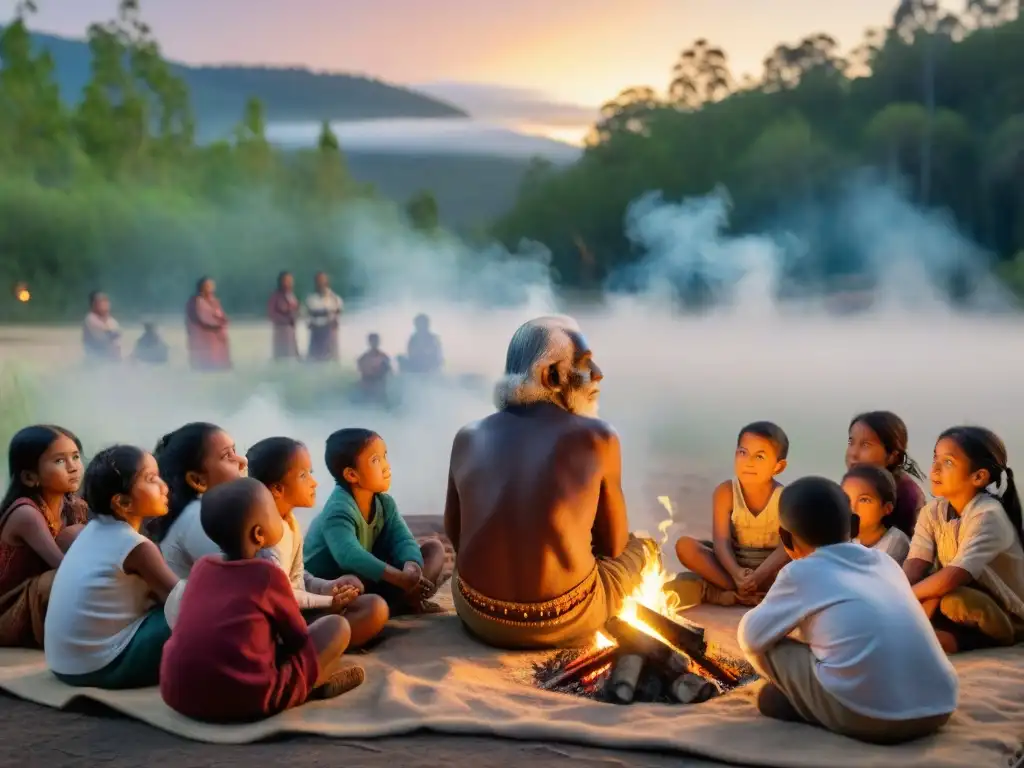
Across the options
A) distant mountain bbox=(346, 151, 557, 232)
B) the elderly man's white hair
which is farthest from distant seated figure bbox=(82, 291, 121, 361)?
the elderly man's white hair

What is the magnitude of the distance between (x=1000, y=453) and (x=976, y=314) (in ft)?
26.4

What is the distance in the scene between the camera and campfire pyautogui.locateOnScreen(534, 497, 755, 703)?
368 centimetres

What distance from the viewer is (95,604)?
3703 mm

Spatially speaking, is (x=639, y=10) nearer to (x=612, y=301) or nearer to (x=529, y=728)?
(x=612, y=301)

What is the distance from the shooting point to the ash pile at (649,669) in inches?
145

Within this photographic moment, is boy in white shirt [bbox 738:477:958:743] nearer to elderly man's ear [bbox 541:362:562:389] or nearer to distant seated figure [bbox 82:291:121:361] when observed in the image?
elderly man's ear [bbox 541:362:562:389]

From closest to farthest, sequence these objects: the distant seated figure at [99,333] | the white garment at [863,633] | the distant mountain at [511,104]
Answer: the white garment at [863,633]
the distant seated figure at [99,333]
the distant mountain at [511,104]

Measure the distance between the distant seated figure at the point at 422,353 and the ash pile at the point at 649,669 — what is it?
8.09m

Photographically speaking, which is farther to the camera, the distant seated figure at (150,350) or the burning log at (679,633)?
the distant seated figure at (150,350)

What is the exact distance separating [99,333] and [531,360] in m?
8.39

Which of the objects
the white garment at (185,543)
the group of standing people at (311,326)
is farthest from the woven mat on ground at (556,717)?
the group of standing people at (311,326)

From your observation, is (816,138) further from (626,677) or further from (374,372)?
(626,677)

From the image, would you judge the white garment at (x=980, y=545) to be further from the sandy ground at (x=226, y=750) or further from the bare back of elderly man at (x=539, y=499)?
the sandy ground at (x=226, y=750)

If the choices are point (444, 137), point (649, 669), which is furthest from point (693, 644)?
point (444, 137)
